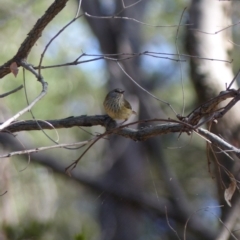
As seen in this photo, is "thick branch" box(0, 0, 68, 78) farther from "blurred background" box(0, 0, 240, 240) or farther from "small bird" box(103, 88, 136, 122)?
"small bird" box(103, 88, 136, 122)

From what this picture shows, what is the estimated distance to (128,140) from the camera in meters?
7.29

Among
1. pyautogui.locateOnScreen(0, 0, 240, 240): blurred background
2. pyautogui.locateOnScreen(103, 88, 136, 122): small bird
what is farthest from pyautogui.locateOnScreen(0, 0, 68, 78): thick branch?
pyautogui.locateOnScreen(103, 88, 136, 122): small bird

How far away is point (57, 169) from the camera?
5.38 m

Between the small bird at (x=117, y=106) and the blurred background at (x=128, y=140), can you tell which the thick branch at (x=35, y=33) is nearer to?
the blurred background at (x=128, y=140)

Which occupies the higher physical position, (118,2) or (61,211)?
(118,2)

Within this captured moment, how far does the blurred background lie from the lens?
4.63m

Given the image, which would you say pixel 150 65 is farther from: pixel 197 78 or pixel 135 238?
pixel 197 78

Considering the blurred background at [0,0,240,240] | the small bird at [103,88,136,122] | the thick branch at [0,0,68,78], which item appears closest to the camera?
the thick branch at [0,0,68,78]

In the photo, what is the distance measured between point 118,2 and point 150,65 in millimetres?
1938

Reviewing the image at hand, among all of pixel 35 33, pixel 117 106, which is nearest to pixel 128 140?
pixel 117 106

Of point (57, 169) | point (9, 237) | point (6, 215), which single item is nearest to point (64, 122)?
point (9, 237)

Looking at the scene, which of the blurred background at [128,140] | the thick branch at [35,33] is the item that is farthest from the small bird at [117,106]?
the thick branch at [35,33]

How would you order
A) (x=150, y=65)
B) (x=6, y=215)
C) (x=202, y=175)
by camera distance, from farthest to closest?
(x=150, y=65) < (x=202, y=175) < (x=6, y=215)

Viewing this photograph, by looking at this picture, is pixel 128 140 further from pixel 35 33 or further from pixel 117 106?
pixel 35 33
